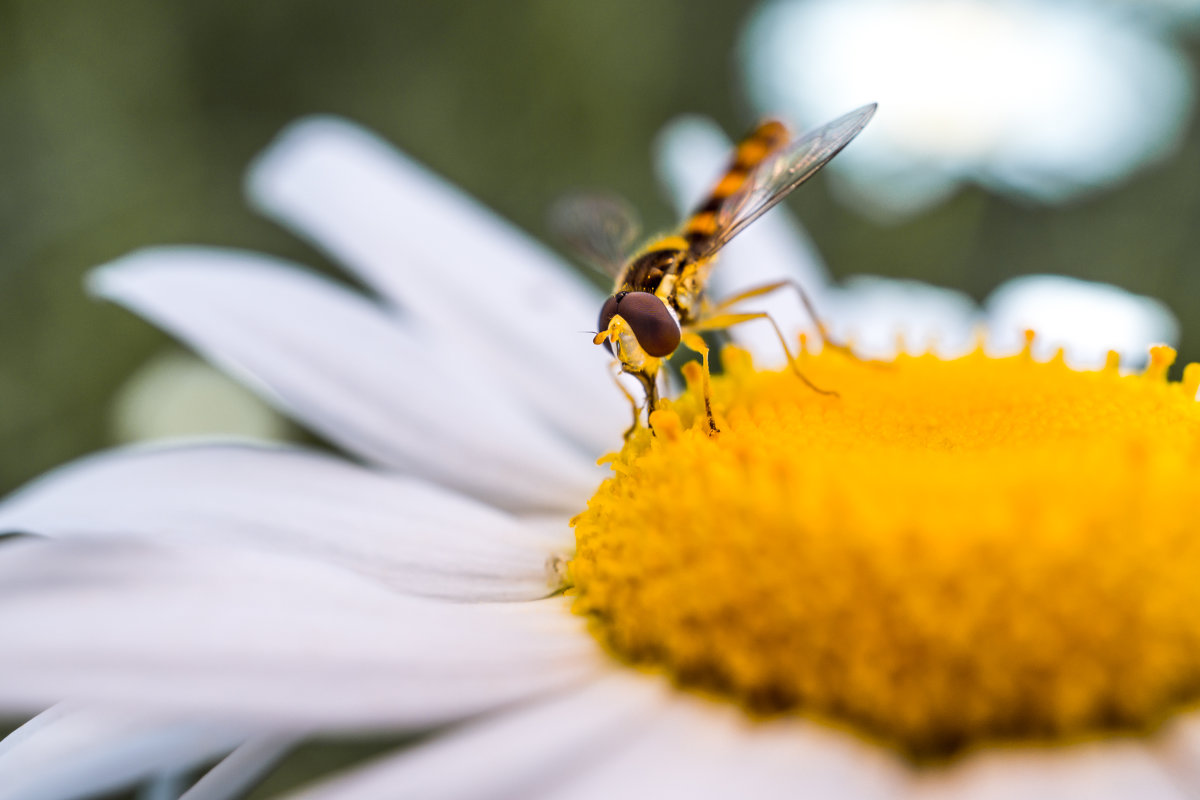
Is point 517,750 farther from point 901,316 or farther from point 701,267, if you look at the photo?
point 901,316

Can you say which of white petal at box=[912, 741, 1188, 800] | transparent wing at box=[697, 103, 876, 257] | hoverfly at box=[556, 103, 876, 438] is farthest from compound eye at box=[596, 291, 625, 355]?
white petal at box=[912, 741, 1188, 800]

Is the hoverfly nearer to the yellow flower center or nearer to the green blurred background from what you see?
the yellow flower center

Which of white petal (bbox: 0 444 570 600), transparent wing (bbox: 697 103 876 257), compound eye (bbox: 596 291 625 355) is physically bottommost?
white petal (bbox: 0 444 570 600)

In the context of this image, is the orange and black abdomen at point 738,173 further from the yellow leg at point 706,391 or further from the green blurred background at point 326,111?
the green blurred background at point 326,111

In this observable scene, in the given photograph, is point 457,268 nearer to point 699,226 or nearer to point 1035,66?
point 699,226

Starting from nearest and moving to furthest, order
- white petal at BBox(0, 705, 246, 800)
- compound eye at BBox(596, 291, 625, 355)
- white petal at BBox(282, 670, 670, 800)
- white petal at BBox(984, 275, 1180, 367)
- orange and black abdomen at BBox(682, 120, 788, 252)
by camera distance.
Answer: white petal at BBox(282, 670, 670, 800), white petal at BBox(0, 705, 246, 800), compound eye at BBox(596, 291, 625, 355), orange and black abdomen at BBox(682, 120, 788, 252), white petal at BBox(984, 275, 1180, 367)

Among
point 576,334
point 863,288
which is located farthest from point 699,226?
point 863,288

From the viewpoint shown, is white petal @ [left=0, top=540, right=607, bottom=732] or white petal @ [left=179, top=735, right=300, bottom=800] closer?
white petal @ [left=0, top=540, right=607, bottom=732]

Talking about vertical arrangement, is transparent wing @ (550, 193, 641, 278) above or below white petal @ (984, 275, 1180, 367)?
above
